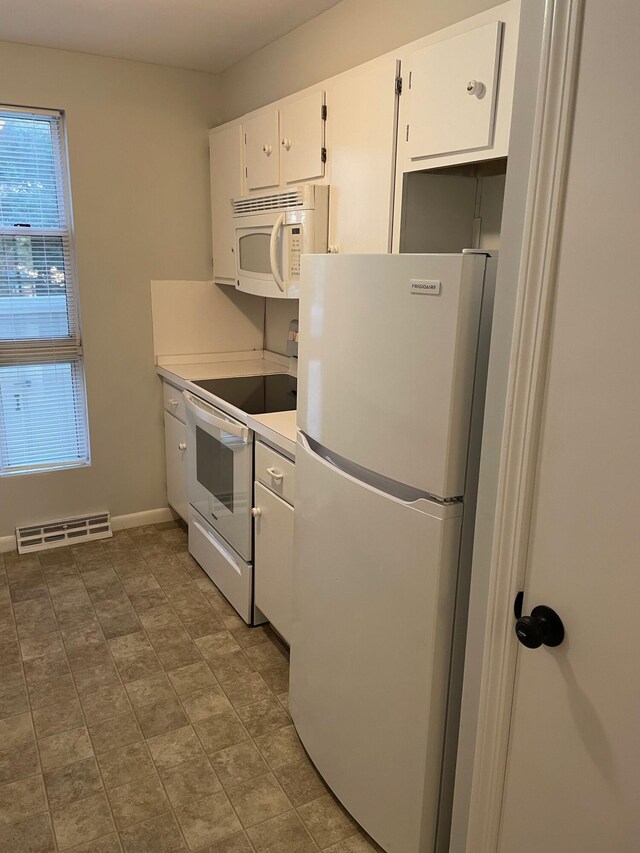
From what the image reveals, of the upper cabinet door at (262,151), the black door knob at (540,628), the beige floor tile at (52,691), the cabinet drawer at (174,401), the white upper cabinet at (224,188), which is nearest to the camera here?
the black door knob at (540,628)

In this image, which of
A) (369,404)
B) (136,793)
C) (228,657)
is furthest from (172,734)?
(369,404)

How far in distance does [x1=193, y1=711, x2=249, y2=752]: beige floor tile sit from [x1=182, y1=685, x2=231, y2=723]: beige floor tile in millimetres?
25

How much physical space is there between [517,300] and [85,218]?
9.30ft

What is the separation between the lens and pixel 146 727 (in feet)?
7.36

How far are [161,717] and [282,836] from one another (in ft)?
Answer: 2.17

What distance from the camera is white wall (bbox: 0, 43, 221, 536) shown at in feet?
10.5

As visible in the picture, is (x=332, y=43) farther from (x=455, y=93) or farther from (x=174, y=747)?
(x=174, y=747)

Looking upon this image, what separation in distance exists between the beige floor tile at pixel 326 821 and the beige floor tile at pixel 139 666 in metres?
0.88

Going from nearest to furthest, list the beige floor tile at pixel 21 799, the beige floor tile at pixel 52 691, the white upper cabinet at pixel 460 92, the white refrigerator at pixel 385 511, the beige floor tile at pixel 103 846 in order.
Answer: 1. the white refrigerator at pixel 385 511
2. the white upper cabinet at pixel 460 92
3. the beige floor tile at pixel 103 846
4. the beige floor tile at pixel 21 799
5. the beige floor tile at pixel 52 691

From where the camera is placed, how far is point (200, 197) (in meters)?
3.58

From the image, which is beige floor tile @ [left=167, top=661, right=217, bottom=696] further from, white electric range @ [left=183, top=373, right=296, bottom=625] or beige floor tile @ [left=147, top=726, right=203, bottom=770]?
white electric range @ [left=183, top=373, right=296, bottom=625]

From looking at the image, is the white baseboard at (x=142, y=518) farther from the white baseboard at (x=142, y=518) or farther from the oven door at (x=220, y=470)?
the oven door at (x=220, y=470)

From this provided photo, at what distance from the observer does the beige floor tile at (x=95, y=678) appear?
2.44 meters

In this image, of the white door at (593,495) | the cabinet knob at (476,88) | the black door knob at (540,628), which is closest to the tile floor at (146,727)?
the white door at (593,495)
